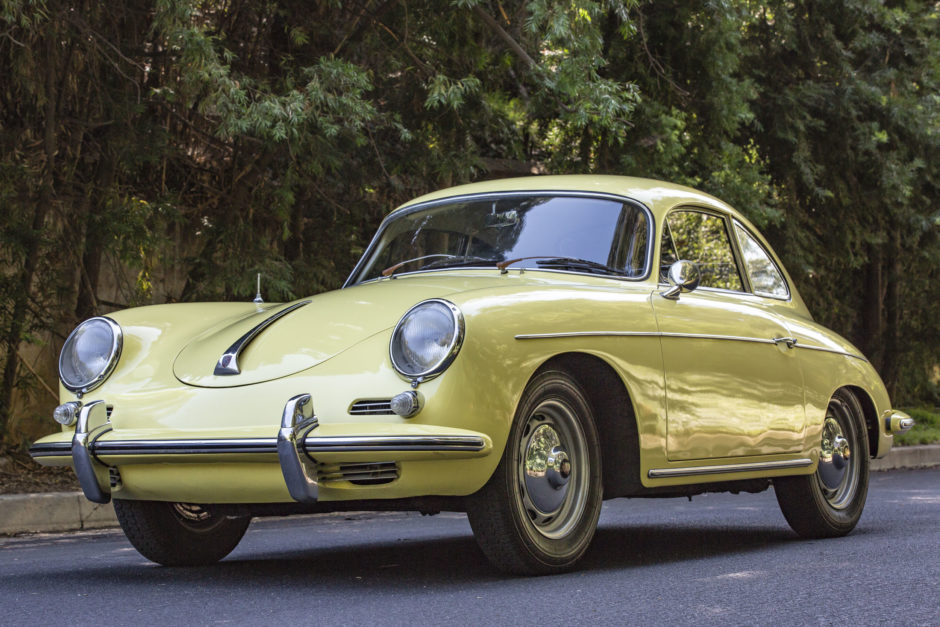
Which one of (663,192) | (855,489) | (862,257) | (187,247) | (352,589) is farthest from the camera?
Answer: (862,257)

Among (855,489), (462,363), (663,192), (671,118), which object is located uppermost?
(671,118)

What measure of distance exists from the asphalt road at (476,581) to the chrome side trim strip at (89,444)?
1.24 feet

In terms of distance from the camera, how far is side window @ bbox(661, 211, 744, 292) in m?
5.93

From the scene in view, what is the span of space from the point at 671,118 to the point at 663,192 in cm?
632

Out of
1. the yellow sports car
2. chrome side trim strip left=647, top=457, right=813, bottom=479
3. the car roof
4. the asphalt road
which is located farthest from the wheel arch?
the car roof

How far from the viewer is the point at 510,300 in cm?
457

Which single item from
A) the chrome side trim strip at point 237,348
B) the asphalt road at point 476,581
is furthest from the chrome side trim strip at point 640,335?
the chrome side trim strip at point 237,348

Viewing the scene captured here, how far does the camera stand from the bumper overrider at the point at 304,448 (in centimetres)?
407

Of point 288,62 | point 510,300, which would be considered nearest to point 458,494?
point 510,300

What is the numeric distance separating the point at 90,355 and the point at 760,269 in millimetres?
3618

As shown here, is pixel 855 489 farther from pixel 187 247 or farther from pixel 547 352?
pixel 187 247

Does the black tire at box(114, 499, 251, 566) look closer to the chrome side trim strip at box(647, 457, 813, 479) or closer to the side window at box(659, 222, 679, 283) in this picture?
the chrome side trim strip at box(647, 457, 813, 479)

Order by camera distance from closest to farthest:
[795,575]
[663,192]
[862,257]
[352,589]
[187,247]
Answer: [352,589]
[795,575]
[663,192]
[187,247]
[862,257]

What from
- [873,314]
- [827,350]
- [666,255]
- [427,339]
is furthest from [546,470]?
[873,314]
